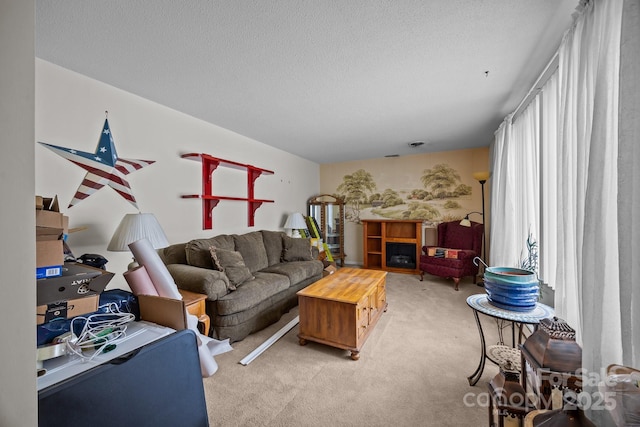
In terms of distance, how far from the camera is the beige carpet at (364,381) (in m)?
1.53

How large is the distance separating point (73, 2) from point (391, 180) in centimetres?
502

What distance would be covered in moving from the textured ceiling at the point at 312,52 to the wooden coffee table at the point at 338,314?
1.93 m

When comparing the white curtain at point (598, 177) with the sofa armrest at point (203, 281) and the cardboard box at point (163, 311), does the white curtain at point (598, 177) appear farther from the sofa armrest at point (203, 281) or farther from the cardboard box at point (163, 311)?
the sofa armrest at point (203, 281)

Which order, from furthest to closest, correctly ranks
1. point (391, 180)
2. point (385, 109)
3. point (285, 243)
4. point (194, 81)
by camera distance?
point (391, 180) < point (285, 243) < point (385, 109) < point (194, 81)

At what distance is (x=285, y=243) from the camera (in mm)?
4055

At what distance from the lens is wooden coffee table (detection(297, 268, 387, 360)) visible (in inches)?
84.9

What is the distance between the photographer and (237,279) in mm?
2635

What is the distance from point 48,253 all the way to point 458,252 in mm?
4582

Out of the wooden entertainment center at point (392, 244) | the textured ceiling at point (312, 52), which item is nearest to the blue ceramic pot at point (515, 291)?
the textured ceiling at point (312, 52)

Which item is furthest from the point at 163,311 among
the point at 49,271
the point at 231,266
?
the point at 231,266

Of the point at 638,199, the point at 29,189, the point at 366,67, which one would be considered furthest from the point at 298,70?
the point at 638,199

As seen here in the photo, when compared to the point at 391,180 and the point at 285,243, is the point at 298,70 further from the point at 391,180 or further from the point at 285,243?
the point at 391,180

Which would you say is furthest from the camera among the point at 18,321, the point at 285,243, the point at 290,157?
the point at 290,157

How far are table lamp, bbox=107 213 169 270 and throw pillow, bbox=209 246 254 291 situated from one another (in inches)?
22.9
